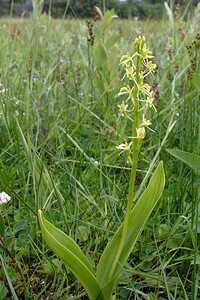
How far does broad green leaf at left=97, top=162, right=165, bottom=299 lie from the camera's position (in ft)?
2.43

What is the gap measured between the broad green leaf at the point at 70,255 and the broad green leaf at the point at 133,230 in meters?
0.02

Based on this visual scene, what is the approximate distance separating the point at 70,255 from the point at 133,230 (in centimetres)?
13

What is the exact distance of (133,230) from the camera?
769 millimetres

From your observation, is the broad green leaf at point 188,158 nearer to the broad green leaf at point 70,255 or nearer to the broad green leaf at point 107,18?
the broad green leaf at point 70,255

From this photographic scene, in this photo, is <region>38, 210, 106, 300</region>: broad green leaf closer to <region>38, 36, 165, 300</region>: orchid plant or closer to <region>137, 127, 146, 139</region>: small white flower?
<region>38, 36, 165, 300</region>: orchid plant

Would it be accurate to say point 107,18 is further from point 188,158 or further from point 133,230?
point 133,230

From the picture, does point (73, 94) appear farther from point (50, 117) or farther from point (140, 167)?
point (140, 167)

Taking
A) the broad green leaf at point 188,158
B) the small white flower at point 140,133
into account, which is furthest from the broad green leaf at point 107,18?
the small white flower at point 140,133

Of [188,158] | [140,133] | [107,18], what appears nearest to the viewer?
[140,133]

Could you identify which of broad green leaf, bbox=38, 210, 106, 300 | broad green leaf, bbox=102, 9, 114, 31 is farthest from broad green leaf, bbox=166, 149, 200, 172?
broad green leaf, bbox=102, 9, 114, 31

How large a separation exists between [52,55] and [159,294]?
2.01 meters

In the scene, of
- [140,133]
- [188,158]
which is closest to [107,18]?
[188,158]

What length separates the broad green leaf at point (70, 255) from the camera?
0.69m

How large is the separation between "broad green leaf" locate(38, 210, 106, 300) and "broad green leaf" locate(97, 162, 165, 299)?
0.07 feet
